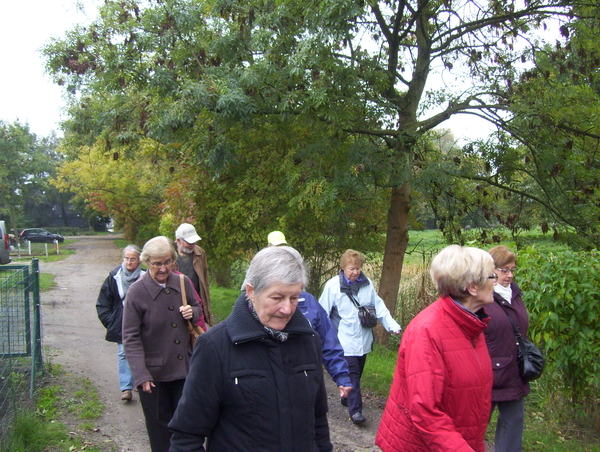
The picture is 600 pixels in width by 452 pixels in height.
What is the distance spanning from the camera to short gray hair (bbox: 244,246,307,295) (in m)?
2.41

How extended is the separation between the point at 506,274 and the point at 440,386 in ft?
5.92

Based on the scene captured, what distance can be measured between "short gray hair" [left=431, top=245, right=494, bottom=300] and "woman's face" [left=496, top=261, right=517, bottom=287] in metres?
1.41

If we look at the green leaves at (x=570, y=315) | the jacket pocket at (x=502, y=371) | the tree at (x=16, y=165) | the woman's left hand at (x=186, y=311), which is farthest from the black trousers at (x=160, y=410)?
the tree at (x=16, y=165)

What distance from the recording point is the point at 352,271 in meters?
5.95

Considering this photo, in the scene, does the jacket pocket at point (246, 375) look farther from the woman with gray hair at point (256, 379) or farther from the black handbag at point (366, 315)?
the black handbag at point (366, 315)

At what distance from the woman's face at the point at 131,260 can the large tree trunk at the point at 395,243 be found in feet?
19.8

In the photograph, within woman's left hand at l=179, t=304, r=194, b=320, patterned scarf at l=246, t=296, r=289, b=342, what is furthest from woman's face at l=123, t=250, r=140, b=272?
patterned scarf at l=246, t=296, r=289, b=342

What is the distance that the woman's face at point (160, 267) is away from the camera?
4.23 m

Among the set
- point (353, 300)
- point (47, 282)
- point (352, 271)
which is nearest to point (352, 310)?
point (353, 300)

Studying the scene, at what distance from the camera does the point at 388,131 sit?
9.88 metres

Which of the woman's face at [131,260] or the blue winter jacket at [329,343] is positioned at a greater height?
the woman's face at [131,260]

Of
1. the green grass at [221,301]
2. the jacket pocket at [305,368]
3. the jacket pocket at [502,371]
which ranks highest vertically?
the jacket pocket at [305,368]

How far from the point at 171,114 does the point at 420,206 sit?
5.06m

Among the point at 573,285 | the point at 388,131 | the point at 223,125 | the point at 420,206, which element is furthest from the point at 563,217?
the point at 223,125
